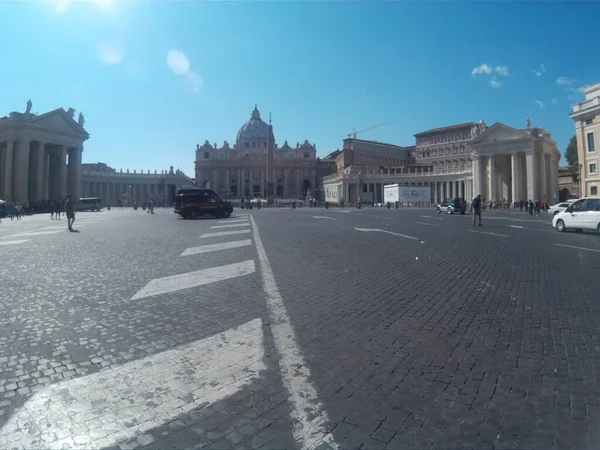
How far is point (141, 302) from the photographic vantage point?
5348mm

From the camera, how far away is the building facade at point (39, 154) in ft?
174

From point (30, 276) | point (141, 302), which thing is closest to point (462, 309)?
point (141, 302)

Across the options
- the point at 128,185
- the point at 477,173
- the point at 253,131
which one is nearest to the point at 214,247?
the point at 477,173

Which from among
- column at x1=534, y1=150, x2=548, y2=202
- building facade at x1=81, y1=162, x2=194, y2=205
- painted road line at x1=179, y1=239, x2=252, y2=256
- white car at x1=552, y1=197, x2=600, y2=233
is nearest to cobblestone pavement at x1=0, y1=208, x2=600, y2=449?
painted road line at x1=179, y1=239, x2=252, y2=256

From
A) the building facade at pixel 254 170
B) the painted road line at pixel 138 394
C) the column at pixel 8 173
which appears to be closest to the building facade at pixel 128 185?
the building facade at pixel 254 170

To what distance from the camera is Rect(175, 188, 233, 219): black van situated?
2794 centimetres

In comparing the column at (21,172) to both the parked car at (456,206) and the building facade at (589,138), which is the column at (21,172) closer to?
the parked car at (456,206)

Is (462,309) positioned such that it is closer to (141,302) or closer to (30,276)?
(141,302)

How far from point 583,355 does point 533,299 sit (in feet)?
6.90

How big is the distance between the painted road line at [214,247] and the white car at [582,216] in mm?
14306

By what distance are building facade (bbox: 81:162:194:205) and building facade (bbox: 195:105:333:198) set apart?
16565mm

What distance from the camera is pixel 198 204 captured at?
28.1 metres

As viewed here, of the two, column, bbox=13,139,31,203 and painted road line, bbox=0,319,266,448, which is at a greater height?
column, bbox=13,139,31,203

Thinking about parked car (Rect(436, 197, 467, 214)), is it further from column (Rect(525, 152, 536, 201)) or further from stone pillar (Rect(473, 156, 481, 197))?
stone pillar (Rect(473, 156, 481, 197))
